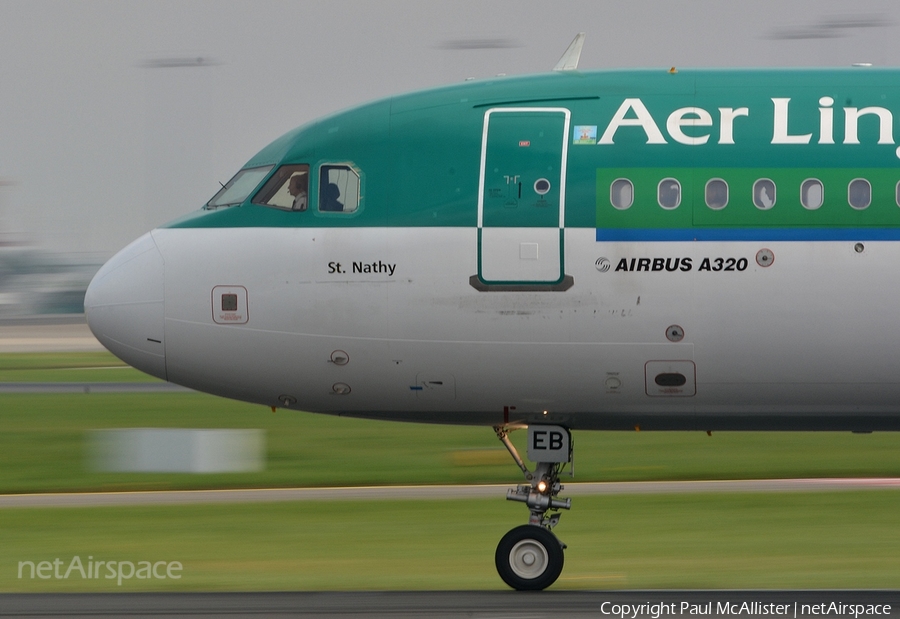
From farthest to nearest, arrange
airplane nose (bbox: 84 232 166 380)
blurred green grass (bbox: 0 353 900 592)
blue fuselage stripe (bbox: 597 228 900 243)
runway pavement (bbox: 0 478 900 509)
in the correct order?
runway pavement (bbox: 0 478 900 509) < blurred green grass (bbox: 0 353 900 592) < airplane nose (bbox: 84 232 166 380) < blue fuselage stripe (bbox: 597 228 900 243)

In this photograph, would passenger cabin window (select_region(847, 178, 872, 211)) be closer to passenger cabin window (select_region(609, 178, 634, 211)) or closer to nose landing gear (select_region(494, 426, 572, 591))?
passenger cabin window (select_region(609, 178, 634, 211))

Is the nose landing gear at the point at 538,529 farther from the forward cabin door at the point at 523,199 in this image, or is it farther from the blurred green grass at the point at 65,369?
the blurred green grass at the point at 65,369

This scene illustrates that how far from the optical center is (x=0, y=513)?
19.8 metres

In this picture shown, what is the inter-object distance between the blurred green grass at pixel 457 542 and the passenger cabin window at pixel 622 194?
4166mm

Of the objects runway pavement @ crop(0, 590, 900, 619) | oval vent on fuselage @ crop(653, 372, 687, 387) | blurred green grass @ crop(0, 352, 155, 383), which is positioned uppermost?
oval vent on fuselage @ crop(653, 372, 687, 387)

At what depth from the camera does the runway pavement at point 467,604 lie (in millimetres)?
11875

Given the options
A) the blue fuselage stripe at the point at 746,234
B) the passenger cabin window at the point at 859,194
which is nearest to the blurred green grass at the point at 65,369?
the blue fuselage stripe at the point at 746,234

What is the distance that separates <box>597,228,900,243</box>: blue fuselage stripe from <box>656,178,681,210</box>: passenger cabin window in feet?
0.78

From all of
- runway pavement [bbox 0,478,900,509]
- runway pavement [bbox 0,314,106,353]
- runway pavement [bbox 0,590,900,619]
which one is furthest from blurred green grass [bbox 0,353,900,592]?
runway pavement [bbox 0,314,106,353]

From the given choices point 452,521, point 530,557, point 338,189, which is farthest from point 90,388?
point 530,557

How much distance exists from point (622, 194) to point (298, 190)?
314cm

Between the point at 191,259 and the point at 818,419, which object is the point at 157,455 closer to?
the point at 191,259

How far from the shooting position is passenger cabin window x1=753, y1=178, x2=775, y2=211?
11992 millimetres

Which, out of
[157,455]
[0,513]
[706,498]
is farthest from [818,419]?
[157,455]
